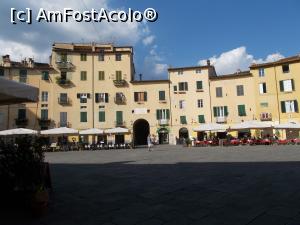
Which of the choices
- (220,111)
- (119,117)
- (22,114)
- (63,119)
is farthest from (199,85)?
(22,114)

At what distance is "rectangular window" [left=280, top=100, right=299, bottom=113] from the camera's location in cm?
3888

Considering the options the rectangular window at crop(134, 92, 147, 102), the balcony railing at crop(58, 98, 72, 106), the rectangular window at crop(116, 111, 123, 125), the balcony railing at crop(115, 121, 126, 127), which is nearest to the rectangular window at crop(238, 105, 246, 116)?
the rectangular window at crop(134, 92, 147, 102)

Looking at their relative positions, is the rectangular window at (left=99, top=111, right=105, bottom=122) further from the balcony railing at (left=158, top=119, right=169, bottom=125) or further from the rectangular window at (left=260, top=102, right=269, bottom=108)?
the rectangular window at (left=260, top=102, right=269, bottom=108)

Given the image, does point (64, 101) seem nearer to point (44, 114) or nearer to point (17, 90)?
point (44, 114)

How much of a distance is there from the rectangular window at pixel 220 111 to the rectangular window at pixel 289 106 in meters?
7.52

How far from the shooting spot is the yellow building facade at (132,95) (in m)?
40.5

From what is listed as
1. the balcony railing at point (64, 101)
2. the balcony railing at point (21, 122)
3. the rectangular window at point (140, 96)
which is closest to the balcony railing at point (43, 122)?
the balcony railing at point (21, 122)

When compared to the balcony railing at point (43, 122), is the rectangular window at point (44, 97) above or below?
above

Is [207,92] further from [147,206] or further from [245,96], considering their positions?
[147,206]

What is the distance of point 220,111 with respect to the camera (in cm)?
4172

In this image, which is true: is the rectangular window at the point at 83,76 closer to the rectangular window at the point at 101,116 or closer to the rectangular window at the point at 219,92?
the rectangular window at the point at 101,116

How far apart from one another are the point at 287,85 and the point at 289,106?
293 cm

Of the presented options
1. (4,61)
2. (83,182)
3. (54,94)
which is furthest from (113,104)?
(83,182)

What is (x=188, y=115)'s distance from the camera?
42438 mm
